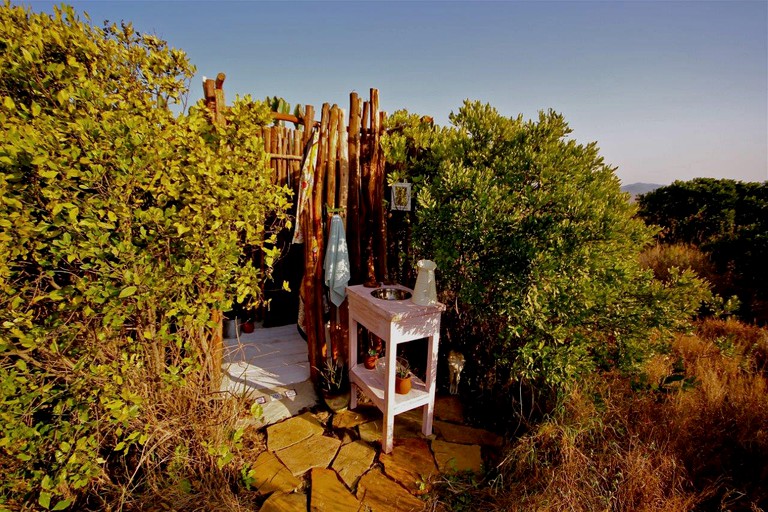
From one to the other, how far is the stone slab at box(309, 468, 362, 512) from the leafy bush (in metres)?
0.88

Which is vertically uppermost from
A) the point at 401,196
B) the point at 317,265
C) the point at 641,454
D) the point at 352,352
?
the point at 401,196

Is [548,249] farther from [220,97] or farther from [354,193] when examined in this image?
[220,97]

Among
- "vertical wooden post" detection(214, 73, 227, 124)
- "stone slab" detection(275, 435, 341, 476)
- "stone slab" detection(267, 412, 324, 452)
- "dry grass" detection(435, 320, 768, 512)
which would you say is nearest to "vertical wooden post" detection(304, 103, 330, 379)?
"stone slab" detection(267, 412, 324, 452)

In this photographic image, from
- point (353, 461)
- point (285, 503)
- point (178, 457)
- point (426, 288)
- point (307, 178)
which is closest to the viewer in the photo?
point (178, 457)

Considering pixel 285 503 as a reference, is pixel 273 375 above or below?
above

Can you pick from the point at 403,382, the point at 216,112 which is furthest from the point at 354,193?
the point at 403,382

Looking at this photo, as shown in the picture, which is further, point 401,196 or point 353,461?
point 401,196

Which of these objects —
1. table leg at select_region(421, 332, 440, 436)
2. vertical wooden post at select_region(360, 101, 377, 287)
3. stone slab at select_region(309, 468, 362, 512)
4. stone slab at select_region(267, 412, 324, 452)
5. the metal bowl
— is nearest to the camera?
stone slab at select_region(309, 468, 362, 512)

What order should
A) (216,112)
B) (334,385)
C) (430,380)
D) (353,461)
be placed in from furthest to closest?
(334,385), (430,380), (353,461), (216,112)

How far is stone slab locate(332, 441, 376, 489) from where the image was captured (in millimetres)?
3047

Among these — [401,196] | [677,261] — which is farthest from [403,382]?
[677,261]

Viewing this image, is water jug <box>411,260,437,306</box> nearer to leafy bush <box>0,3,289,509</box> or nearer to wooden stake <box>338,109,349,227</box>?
wooden stake <box>338,109,349,227</box>

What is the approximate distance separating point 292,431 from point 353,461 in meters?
0.79

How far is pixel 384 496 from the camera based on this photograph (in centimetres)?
285
